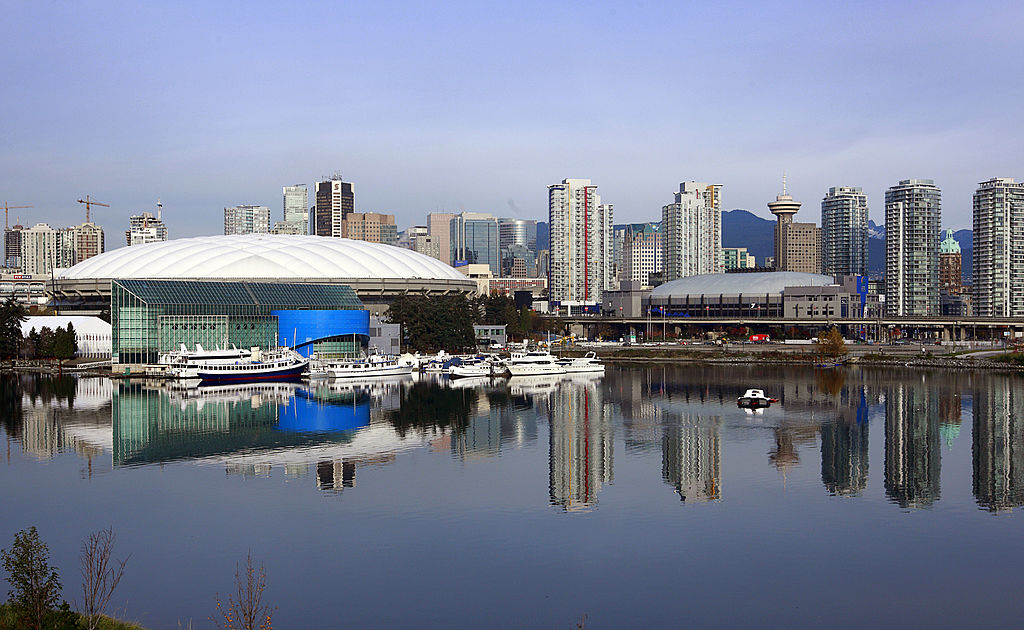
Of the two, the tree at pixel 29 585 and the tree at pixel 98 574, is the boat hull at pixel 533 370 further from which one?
the tree at pixel 29 585

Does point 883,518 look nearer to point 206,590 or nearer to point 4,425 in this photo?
point 206,590

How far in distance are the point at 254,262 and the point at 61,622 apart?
262ft

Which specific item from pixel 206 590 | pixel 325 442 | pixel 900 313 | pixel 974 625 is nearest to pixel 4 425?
pixel 325 442

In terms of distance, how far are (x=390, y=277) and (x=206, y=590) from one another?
255 feet

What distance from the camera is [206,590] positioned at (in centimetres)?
1978

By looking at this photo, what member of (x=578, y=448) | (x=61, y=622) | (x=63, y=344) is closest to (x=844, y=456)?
(x=578, y=448)

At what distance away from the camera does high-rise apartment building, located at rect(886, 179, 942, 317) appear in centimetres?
16025

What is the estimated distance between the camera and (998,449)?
37.6 metres

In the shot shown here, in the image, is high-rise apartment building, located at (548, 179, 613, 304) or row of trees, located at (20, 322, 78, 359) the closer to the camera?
row of trees, located at (20, 322, 78, 359)

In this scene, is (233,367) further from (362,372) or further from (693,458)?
(693,458)

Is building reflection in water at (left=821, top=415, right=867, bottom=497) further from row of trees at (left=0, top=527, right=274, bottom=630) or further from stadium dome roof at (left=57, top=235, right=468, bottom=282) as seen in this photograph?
stadium dome roof at (left=57, top=235, right=468, bottom=282)

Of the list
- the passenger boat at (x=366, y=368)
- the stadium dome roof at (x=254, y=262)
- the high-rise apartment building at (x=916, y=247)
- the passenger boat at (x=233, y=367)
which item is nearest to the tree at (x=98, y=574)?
the passenger boat at (x=233, y=367)

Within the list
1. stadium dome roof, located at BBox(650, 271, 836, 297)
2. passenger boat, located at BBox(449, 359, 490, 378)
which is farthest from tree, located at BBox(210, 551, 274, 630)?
stadium dome roof, located at BBox(650, 271, 836, 297)

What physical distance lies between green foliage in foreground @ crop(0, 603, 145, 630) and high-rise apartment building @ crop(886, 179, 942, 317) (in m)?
161
